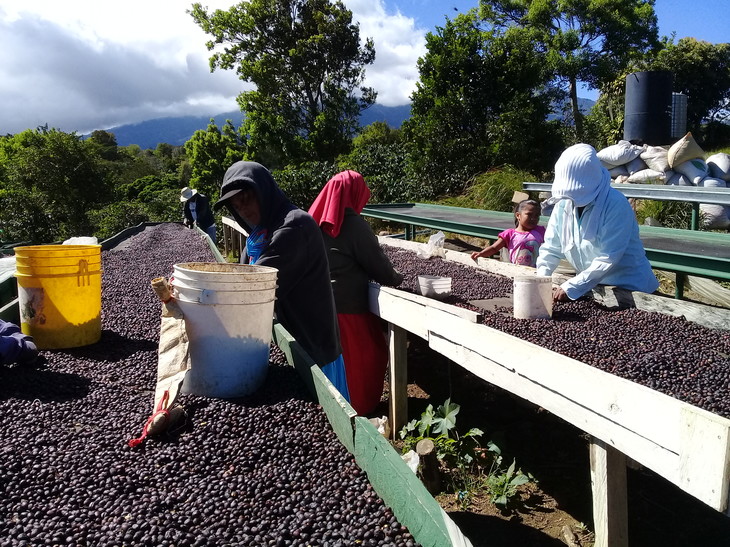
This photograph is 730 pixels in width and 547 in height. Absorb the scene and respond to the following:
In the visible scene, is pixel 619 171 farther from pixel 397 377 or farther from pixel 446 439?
pixel 446 439

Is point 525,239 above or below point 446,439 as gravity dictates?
above

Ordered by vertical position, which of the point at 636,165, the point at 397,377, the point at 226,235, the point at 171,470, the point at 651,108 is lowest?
the point at 397,377

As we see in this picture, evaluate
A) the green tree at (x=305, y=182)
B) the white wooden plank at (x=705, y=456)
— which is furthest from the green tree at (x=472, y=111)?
the white wooden plank at (x=705, y=456)

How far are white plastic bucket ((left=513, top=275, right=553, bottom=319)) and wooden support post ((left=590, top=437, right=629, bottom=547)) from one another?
0.84m

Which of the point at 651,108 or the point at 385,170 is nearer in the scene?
the point at 651,108

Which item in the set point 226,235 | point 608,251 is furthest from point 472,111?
point 608,251

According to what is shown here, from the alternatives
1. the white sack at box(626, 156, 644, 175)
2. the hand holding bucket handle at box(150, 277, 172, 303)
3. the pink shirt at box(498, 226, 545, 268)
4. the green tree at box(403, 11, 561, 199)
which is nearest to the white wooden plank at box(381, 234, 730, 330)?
the pink shirt at box(498, 226, 545, 268)

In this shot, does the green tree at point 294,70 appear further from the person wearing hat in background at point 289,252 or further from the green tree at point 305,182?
the person wearing hat in background at point 289,252

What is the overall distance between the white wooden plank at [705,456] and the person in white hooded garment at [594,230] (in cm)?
163

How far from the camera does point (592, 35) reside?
26.4 m

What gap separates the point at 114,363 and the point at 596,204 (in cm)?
258

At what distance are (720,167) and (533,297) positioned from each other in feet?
27.7

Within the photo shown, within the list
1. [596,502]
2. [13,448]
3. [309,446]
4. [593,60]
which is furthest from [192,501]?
[593,60]

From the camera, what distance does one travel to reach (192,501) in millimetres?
1462
